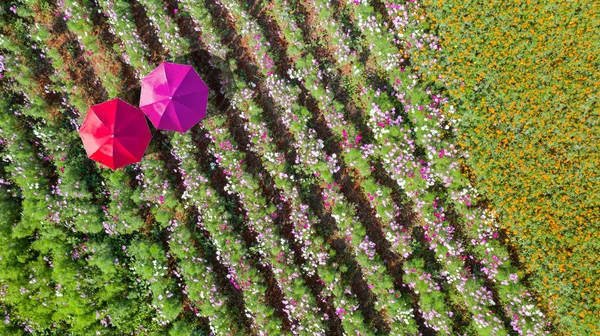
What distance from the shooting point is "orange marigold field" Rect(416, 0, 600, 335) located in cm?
934

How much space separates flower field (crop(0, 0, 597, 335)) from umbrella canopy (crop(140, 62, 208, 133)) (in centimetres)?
90

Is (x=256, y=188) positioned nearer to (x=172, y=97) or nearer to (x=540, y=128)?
(x=172, y=97)

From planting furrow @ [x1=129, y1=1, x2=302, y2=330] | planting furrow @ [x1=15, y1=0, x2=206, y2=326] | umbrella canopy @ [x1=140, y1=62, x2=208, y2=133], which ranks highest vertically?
umbrella canopy @ [x1=140, y1=62, x2=208, y2=133]

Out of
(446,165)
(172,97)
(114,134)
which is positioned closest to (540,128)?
(446,165)

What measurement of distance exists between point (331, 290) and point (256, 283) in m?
1.83

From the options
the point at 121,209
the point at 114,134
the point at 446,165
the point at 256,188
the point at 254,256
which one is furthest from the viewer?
the point at 254,256

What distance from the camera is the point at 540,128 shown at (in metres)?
9.45

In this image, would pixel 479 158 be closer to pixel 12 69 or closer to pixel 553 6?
pixel 553 6

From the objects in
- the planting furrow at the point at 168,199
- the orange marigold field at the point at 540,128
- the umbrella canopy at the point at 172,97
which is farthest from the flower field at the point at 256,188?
the umbrella canopy at the point at 172,97

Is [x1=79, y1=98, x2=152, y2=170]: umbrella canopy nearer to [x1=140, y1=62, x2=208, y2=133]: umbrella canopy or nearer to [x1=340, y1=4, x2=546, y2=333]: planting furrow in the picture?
[x1=140, y1=62, x2=208, y2=133]: umbrella canopy

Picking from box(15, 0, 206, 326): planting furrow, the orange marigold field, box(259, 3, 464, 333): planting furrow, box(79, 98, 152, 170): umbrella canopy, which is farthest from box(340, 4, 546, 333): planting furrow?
box(15, 0, 206, 326): planting furrow

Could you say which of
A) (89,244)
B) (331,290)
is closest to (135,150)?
(89,244)

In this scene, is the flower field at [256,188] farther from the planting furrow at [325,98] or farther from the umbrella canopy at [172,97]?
the umbrella canopy at [172,97]

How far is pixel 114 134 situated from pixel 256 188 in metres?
3.37
